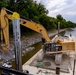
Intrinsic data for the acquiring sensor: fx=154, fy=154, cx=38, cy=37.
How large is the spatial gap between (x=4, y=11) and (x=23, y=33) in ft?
63.6

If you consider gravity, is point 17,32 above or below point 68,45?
above

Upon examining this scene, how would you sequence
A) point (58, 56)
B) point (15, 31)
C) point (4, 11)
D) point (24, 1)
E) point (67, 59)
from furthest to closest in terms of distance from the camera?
point (24, 1)
point (67, 59)
point (58, 56)
point (4, 11)
point (15, 31)

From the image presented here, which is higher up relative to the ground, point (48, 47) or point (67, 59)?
point (48, 47)

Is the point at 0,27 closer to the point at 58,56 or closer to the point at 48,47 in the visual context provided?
the point at 48,47

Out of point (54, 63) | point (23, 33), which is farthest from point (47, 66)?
point (23, 33)

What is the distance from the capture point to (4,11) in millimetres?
9219

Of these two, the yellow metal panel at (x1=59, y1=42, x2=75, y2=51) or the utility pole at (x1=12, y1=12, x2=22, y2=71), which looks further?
the yellow metal panel at (x1=59, y1=42, x2=75, y2=51)

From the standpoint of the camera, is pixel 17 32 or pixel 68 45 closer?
pixel 17 32

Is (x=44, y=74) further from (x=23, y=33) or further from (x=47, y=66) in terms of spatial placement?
(x=23, y=33)

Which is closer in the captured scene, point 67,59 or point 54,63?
point 54,63

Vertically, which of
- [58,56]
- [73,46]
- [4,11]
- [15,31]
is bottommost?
[58,56]

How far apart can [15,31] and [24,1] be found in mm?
22500

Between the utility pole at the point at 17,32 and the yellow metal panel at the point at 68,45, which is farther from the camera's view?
the yellow metal panel at the point at 68,45

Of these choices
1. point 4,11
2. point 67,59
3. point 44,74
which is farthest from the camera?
point 67,59
